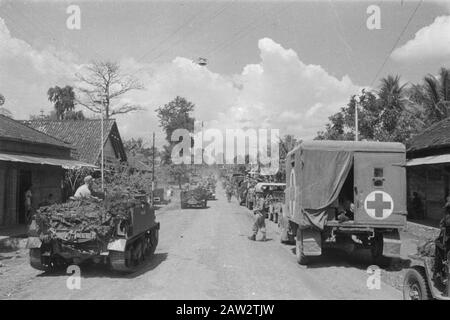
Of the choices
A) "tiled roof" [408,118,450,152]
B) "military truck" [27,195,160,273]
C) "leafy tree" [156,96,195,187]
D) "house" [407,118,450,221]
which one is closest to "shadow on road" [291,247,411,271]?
"military truck" [27,195,160,273]

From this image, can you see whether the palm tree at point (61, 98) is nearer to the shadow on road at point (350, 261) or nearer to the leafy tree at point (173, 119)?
the leafy tree at point (173, 119)

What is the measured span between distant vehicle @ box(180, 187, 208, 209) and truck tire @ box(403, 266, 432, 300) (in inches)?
956

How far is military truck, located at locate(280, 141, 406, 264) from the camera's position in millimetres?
9938

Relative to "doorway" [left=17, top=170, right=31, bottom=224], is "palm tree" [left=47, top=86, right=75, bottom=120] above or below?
above

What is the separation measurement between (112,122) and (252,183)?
37.7ft

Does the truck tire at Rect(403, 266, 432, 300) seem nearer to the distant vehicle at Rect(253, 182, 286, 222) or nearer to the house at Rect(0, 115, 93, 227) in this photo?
the house at Rect(0, 115, 93, 227)

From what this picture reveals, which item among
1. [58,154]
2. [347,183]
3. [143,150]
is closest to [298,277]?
[347,183]

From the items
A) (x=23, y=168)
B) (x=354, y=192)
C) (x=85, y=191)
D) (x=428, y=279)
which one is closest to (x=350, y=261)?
(x=354, y=192)

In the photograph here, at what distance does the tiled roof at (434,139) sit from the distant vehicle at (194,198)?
14.5 m

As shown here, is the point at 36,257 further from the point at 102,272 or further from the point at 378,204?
the point at 378,204

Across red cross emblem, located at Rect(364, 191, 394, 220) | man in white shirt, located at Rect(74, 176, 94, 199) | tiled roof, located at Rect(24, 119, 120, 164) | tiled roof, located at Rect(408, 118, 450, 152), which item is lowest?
red cross emblem, located at Rect(364, 191, 394, 220)

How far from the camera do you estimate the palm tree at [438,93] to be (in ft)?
94.9

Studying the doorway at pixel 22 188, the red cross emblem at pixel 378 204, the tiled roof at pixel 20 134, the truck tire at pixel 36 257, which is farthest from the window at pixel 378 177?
the doorway at pixel 22 188

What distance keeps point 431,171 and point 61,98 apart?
4201 cm
